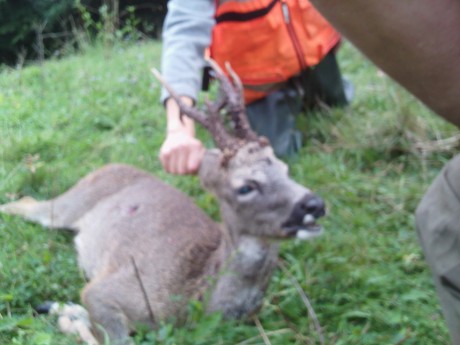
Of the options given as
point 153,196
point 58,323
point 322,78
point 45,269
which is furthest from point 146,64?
point 58,323

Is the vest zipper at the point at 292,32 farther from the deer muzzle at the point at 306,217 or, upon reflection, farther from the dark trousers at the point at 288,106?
the deer muzzle at the point at 306,217

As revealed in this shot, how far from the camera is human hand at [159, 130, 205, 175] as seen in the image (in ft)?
10.7

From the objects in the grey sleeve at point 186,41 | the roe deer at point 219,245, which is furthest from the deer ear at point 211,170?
the grey sleeve at point 186,41

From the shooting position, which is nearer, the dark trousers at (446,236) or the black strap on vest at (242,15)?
the dark trousers at (446,236)

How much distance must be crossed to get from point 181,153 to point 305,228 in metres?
0.74

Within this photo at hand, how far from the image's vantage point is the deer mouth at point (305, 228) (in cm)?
287

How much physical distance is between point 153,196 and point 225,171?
A: 76 cm

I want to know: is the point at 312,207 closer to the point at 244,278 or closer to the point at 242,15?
the point at 244,278

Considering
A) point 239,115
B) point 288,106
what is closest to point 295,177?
point 288,106

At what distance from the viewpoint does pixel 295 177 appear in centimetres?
457

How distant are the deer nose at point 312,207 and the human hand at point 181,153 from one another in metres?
0.64

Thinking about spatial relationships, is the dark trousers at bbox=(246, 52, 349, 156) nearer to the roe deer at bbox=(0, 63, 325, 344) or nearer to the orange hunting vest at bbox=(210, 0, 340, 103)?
the orange hunting vest at bbox=(210, 0, 340, 103)

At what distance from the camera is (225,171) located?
3236 millimetres

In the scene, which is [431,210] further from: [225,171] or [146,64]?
[146,64]
